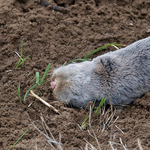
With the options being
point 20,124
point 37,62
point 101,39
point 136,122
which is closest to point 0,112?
point 20,124

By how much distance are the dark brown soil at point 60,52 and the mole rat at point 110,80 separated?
0.51ft

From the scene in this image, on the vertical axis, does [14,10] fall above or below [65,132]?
above

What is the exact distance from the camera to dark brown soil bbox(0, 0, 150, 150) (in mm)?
2570

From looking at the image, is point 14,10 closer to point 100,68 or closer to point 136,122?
point 100,68

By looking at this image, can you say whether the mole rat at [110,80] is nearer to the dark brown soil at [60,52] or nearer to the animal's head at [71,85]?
the animal's head at [71,85]

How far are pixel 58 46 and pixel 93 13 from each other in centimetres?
99

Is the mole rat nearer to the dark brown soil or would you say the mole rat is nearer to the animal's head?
the animal's head

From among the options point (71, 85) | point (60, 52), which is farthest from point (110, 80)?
point (60, 52)

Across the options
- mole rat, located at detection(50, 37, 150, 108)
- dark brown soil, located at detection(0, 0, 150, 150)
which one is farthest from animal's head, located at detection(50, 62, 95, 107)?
dark brown soil, located at detection(0, 0, 150, 150)

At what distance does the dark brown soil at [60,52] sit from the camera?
2.57 metres

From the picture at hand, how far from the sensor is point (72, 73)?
9.90 ft

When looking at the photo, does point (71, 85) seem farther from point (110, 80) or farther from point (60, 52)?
point (60, 52)

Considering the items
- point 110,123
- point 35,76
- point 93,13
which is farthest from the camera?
point 93,13

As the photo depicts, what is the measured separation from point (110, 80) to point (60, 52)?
103 cm
